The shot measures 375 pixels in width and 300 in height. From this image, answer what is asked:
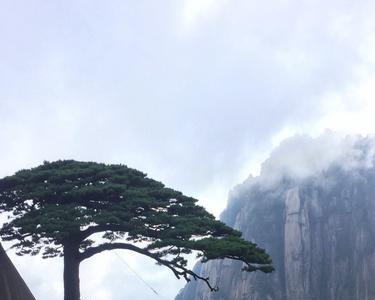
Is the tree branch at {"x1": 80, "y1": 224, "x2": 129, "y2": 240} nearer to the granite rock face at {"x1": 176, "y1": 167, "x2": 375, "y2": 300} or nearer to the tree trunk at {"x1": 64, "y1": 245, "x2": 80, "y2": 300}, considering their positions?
the tree trunk at {"x1": 64, "y1": 245, "x2": 80, "y2": 300}

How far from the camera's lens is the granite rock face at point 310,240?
208ft

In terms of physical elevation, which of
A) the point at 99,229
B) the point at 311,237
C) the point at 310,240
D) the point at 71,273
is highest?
the point at 311,237

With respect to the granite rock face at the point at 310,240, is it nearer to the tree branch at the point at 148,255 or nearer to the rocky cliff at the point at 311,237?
the rocky cliff at the point at 311,237

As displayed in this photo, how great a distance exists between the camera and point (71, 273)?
751 inches

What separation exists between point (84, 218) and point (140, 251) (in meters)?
3.15

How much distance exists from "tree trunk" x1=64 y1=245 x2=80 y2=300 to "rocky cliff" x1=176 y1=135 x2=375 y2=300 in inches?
1976

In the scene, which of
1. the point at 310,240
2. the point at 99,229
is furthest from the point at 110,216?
the point at 310,240

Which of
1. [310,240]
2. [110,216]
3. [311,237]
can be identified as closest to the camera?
[110,216]

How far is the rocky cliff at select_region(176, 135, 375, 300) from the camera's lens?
2506 inches

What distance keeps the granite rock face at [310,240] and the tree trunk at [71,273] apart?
1972 inches

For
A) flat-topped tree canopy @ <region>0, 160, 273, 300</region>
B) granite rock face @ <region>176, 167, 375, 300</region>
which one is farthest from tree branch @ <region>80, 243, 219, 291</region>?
granite rock face @ <region>176, 167, 375, 300</region>

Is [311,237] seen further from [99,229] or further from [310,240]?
[99,229]

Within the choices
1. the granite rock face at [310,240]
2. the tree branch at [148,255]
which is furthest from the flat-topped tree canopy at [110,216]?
the granite rock face at [310,240]

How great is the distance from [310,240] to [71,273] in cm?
5633
